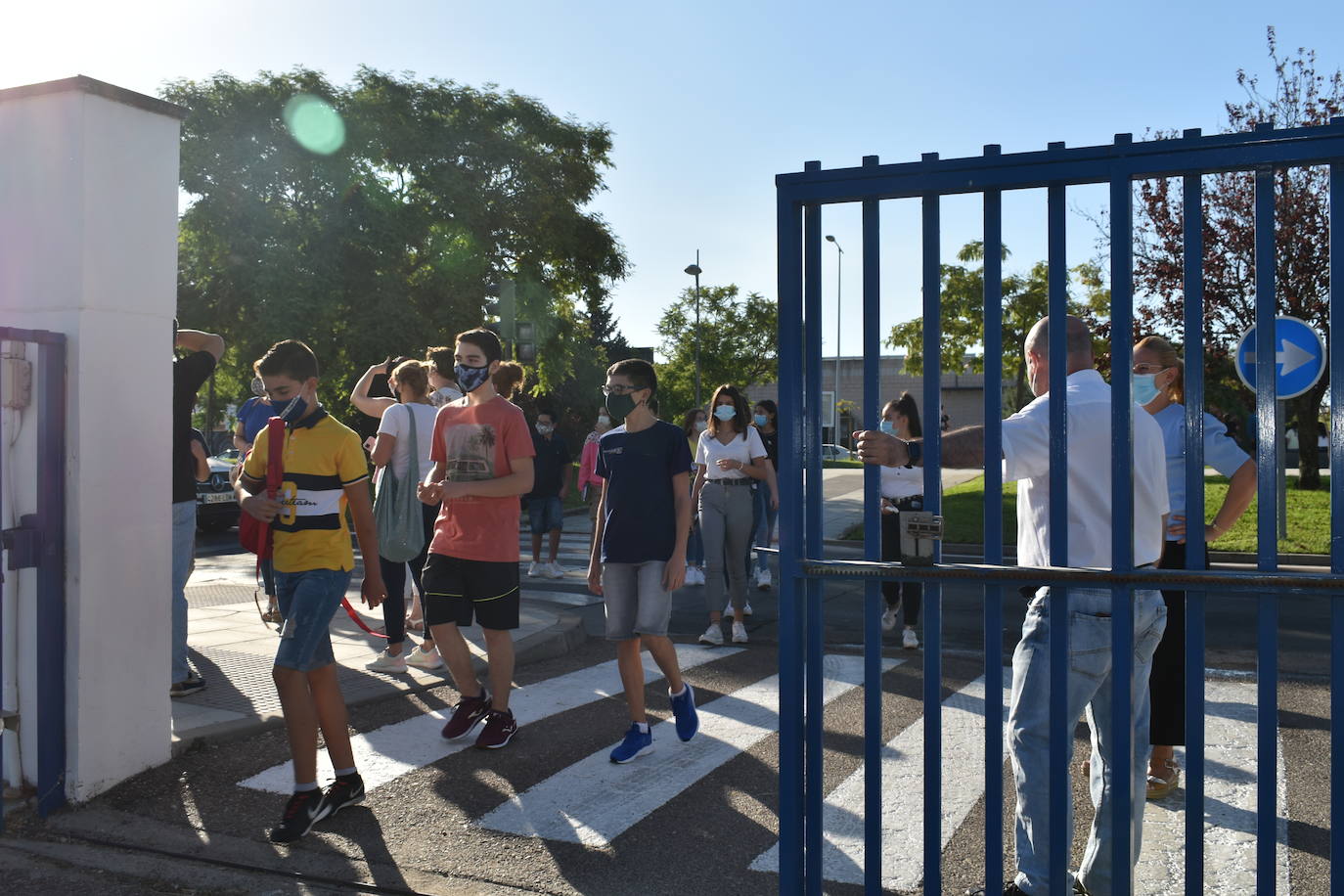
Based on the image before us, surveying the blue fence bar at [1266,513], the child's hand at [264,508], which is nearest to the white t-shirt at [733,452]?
the child's hand at [264,508]

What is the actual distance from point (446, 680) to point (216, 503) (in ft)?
39.6

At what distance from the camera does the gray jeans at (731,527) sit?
812 centimetres

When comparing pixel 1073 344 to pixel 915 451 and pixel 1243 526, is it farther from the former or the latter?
pixel 1243 526

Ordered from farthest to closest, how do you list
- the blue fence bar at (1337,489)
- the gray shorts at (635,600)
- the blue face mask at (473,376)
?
1. the blue face mask at (473,376)
2. the gray shorts at (635,600)
3. the blue fence bar at (1337,489)

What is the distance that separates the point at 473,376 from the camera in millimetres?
5363

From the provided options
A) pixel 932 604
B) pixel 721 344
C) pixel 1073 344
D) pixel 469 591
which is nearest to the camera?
pixel 932 604

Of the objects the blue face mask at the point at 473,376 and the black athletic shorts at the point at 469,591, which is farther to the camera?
the blue face mask at the point at 473,376

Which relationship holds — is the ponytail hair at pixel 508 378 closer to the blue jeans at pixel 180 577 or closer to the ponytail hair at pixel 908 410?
the blue jeans at pixel 180 577

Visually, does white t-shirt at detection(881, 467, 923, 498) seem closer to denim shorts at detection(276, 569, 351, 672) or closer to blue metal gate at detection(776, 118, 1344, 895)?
denim shorts at detection(276, 569, 351, 672)

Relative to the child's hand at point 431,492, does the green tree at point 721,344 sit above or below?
above

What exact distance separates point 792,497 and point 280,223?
1100 inches

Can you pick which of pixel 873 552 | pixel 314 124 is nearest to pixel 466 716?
pixel 873 552

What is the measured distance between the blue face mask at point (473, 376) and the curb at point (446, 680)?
5.72ft

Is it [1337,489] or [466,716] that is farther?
[466,716]
